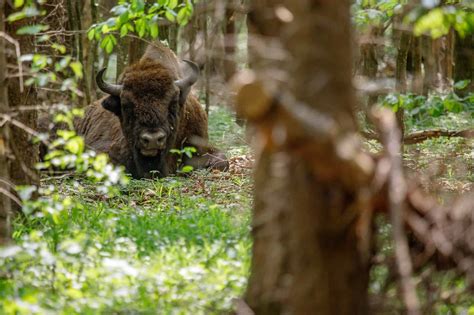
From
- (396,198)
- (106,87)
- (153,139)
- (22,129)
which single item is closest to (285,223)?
(396,198)

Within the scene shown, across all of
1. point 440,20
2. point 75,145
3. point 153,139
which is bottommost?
point 153,139

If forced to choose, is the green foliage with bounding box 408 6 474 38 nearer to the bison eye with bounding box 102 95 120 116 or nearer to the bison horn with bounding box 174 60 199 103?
the bison horn with bounding box 174 60 199 103

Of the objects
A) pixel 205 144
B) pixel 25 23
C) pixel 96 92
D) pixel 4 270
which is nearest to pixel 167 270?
pixel 4 270

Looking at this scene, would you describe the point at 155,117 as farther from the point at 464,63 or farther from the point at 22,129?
the point at 464,63

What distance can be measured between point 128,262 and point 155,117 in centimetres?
690

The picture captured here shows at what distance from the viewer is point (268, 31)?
14.8 feet

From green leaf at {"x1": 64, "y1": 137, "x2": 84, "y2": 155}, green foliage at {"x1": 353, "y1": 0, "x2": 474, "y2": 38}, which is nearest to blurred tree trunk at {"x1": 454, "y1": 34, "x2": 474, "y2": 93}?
green foliage at {"x1": 353, "y1": 0, "x2": 474, "y2": 38}

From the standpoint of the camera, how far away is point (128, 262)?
5879 mm

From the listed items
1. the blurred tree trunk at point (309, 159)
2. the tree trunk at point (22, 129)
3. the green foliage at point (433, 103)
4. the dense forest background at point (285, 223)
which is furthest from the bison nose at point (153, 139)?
the blurred tree trunk at point (309, 159)

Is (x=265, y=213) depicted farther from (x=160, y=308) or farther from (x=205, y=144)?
(x=205, y=144)

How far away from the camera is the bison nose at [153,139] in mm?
12586

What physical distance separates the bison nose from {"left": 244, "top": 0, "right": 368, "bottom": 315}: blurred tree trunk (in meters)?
8.25

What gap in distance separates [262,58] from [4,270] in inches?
102

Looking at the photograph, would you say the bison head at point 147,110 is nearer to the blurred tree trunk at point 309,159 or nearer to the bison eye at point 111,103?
the bison eye at point 111,103
